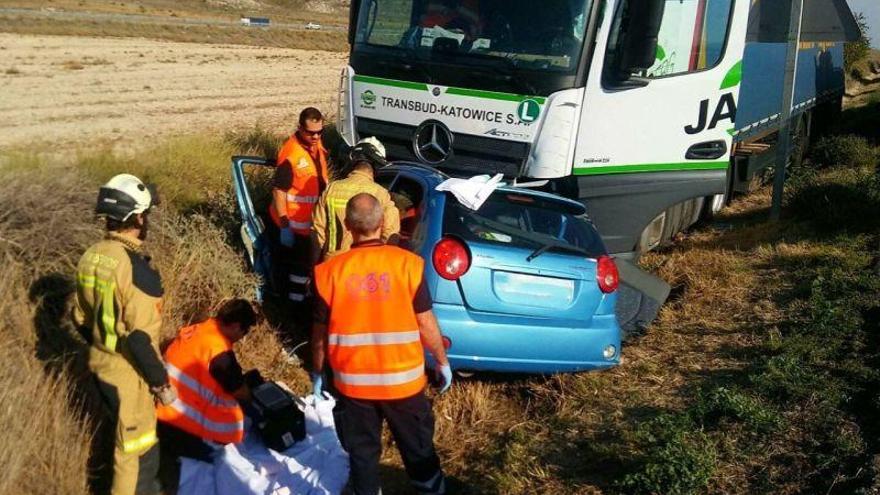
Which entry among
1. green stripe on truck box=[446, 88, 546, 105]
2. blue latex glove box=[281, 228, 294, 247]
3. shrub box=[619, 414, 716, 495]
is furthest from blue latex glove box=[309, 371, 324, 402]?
green stripe on truck box=[446, 88, 546, 105]

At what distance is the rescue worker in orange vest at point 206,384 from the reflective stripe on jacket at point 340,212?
101 cm

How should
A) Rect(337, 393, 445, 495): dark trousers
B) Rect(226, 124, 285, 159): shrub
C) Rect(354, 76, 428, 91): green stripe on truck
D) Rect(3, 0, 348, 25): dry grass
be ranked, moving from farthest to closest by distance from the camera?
Rect(3, 0, 348, 25): dry grass, Rect(226, 124, 285, 159): shrub, Rect(354, 76, 428, 91): green stripe on truck, Rect(337, 393, 445, 495): dark trousers

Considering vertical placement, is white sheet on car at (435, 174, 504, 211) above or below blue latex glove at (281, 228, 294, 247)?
above

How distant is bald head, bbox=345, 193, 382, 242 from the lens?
3.36 metres

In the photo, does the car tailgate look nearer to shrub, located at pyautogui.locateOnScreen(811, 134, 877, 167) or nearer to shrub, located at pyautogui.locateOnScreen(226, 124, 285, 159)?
shrub, located at pyautogui.locateOnScreen(226, 124, 285, 159)

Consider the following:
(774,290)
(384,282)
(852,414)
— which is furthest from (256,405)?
(774,290)

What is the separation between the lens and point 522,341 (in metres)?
4.62

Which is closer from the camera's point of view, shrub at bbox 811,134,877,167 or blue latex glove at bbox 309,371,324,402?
blue latex glove at bbox 309,371,324,402

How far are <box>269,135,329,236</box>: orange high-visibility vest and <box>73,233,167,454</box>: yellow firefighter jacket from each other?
2245 mm

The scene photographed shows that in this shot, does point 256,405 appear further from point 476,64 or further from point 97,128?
point 97,128

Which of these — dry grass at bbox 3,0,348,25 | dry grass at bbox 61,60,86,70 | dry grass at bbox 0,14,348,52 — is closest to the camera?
dry grass at bbox 61,60,86,70

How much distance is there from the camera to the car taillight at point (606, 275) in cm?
483

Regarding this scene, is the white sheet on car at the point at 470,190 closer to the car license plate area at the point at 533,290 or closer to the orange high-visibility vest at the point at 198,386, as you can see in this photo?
the car license plate area at the point at 533,290

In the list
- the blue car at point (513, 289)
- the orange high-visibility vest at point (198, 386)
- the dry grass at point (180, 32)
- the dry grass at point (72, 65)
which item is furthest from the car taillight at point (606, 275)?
the dry grass at point (180, 32)
